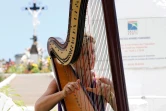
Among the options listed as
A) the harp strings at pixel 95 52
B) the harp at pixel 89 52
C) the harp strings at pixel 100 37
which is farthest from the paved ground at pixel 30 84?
the harp strings at pixel 100 37

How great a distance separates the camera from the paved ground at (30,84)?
7426mm

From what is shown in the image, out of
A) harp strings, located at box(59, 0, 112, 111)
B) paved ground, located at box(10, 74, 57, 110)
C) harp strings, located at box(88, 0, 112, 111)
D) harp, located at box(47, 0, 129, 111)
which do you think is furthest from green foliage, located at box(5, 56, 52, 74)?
harp strings, located at box(88, 0, 112, 111)

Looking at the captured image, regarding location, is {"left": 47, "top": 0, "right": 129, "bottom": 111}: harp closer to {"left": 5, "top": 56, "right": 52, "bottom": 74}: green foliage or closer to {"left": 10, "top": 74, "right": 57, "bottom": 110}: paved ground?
{"left": 10, "top": 74, "right": 57, "bottom": 110}: paved ground

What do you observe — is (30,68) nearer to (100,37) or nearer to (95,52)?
(95,52)

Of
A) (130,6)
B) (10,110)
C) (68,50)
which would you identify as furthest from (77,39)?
(130,6)

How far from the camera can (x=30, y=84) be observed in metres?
8.80

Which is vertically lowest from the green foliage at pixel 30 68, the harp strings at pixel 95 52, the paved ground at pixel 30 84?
the paved ground at pixel 30 84

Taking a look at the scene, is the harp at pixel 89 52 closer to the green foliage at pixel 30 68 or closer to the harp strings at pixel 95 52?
the harp strings at pixel 95 52

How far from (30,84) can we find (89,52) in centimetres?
766

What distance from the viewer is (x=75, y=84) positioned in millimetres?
1264

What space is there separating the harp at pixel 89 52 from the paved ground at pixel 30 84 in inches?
203

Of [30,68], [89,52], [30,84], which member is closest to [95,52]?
[89,52]

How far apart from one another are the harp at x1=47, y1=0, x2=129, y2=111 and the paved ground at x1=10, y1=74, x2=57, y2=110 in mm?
5168

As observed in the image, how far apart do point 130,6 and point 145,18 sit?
172 mm
